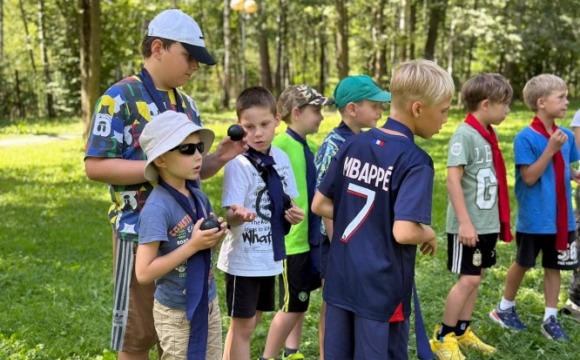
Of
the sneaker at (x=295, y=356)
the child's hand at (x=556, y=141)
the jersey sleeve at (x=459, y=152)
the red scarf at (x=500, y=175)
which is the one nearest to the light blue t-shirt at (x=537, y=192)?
the child's hand at (x=556, y=141)

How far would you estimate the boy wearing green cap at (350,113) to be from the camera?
403cm

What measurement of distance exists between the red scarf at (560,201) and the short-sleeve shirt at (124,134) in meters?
2.98

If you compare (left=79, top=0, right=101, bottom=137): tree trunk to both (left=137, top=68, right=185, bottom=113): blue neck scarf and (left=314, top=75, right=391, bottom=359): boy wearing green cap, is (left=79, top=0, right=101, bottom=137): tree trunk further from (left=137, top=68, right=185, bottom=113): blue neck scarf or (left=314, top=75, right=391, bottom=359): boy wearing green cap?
(left=137, top=68, right=185, bottom=113): blue neck scarf

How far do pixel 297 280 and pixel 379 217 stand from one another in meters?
1.38

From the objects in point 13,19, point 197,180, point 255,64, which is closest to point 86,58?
point 197,180

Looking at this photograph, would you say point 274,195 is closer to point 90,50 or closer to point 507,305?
point 507,305

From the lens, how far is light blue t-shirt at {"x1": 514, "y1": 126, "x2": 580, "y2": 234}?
4.77m

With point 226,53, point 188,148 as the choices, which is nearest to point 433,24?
point 226,53

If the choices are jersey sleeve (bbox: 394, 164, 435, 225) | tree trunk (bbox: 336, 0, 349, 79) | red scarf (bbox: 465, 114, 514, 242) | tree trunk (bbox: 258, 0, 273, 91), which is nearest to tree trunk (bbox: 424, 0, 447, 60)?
tree trunk (bbox: 336, 0, 349, 79)

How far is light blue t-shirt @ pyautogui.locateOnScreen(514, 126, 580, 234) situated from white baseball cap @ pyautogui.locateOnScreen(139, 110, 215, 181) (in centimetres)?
282

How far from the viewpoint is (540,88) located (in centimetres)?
485

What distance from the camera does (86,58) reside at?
14562mm

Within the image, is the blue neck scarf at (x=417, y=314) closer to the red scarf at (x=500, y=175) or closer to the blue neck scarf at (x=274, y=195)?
the blue neck scarf at (x=274, y=195)

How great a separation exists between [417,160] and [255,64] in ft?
177
